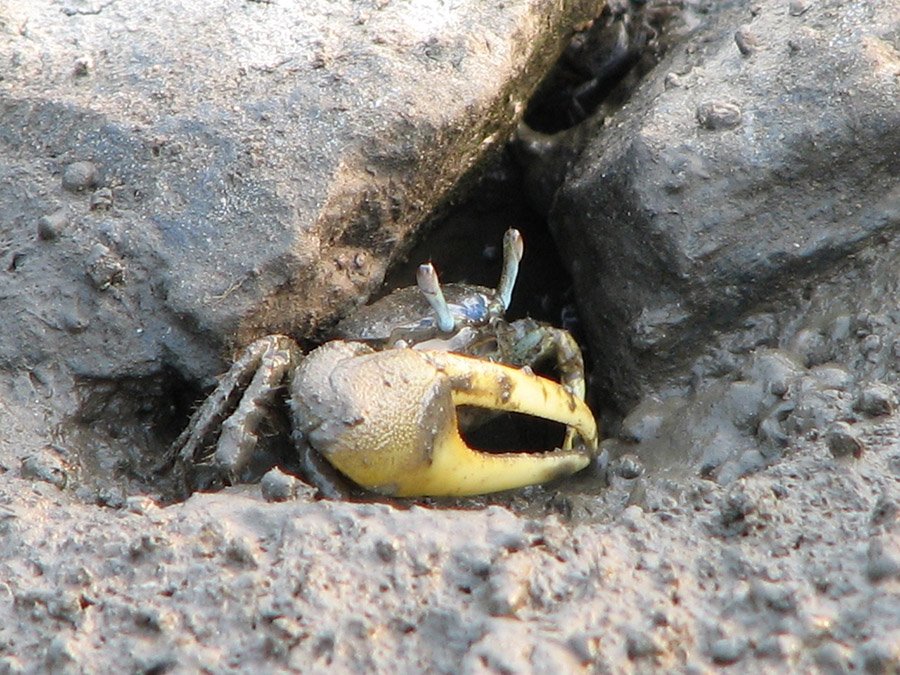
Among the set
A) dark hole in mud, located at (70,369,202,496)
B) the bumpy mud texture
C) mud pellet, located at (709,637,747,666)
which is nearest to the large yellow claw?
the bumpy mud texture

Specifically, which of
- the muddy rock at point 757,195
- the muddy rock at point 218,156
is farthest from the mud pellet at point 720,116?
the muddy rock at point 218,156

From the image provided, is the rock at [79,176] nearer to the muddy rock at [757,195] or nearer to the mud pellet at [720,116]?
the muddy rock at [757,195]

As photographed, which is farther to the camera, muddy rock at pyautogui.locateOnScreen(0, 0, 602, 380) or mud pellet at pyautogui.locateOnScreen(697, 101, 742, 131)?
mud pellet at pyautogui.locateOnScreen(697, 101, 742, 131)

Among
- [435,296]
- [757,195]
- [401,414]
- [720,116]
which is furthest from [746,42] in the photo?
[401,414]

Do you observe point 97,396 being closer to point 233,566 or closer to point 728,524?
point 233,566

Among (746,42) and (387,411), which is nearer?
(387,411)

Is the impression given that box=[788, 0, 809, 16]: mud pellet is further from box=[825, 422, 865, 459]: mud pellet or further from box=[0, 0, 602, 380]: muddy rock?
box=[825, 422, 865, 459]: mud pellet

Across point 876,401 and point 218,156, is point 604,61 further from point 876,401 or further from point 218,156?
point 876,401
